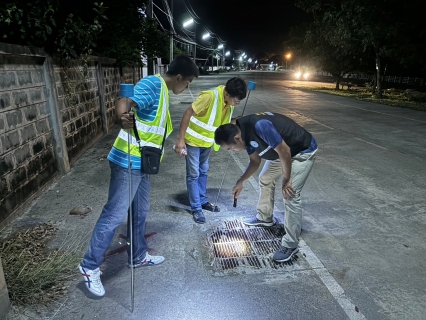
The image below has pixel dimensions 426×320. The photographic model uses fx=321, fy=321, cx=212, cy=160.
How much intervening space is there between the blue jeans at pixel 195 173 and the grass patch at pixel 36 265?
4.59ft

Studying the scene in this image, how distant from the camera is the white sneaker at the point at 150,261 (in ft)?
10.1

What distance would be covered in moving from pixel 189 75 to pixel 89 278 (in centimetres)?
192

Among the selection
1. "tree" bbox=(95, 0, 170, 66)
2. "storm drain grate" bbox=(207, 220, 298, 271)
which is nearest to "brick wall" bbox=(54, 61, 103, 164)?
"tree" bbox=(95, 0, 170, 66)

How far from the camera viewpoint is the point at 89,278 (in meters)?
2.67

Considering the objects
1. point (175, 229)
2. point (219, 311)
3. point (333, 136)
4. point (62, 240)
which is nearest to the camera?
point (219, 311)

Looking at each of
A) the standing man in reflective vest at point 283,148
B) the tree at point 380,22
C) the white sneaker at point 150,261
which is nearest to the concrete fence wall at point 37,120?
the white sneaker at point 150,261

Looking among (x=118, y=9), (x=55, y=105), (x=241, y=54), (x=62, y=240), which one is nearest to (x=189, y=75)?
(x=62, y=240)

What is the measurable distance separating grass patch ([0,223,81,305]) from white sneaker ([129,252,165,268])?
60 centimetres

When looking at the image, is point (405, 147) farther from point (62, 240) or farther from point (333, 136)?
point (62, 240)

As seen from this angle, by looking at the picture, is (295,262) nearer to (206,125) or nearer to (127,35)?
(206,125)

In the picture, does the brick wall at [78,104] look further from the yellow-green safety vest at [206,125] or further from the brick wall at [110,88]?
the yellow-green safety vest at [206,125]

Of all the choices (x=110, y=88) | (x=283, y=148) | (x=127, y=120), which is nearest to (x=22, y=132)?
(x=127, y=120)

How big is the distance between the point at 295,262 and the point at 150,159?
1.78 meters

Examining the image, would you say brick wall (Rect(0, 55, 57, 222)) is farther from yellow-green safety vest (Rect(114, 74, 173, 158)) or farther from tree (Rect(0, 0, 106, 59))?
yellow-green safety vest (Rect(114, 74, 173, 158))
